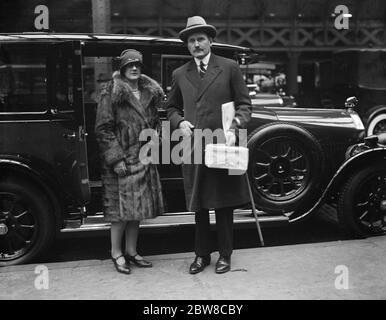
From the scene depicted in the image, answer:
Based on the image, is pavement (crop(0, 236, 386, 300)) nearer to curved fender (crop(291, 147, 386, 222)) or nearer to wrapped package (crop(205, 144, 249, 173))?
curved fender (crop(291, 147, 386, 222))

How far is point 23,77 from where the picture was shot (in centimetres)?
400

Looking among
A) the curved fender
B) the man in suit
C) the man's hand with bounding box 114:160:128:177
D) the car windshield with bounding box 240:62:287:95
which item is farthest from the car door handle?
the car windshield with bounding box 240:62:287:95

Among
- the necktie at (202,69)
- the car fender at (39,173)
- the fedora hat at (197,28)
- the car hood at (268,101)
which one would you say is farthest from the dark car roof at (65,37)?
the car hood at (268,101)

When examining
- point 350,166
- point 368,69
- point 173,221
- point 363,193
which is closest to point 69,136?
point 173,221

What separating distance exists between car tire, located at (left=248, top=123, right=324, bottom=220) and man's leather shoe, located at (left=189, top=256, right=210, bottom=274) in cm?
87

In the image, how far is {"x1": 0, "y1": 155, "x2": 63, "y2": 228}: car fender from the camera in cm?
388

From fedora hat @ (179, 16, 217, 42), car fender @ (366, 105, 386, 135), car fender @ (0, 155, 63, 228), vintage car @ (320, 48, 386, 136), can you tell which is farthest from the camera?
vintage car @ (320, 48, 386, 136)

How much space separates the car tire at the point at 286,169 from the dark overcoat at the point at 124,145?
1.13 meters

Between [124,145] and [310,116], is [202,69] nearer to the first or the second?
[124,145]

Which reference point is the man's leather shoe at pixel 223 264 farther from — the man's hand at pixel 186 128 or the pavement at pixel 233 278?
the man's hand at pixel 186 128

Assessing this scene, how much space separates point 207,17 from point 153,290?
1167 cm

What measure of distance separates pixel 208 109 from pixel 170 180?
3.54 ft

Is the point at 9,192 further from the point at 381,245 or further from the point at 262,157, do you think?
the point at 381,245

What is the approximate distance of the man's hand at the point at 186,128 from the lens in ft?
11.9
